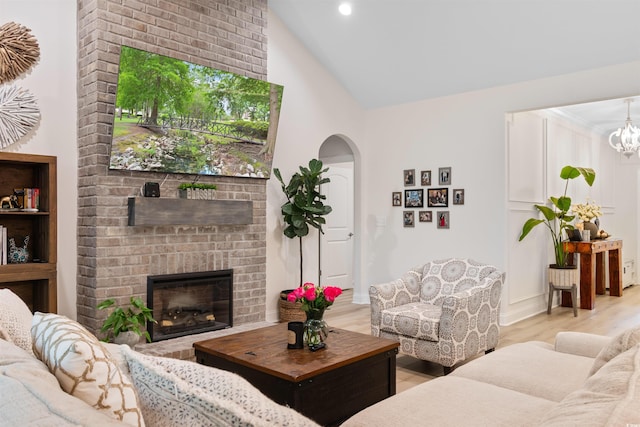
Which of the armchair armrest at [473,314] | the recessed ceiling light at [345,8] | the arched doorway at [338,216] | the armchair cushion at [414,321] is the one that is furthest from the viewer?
the arched doorway at [338,216]

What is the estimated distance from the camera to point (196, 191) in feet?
15.3

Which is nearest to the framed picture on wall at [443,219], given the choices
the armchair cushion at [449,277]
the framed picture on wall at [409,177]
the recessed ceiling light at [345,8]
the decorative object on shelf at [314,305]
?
the framed picture on wall at [409,177]

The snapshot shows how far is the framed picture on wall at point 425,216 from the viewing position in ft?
20.2

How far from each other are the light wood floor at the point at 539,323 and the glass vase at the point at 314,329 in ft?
3.75

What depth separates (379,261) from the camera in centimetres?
673

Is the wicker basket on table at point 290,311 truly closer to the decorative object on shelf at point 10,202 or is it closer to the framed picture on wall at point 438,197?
the framed picture on wall at point 438,197

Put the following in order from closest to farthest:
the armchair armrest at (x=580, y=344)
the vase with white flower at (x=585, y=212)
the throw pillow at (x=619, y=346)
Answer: the throw pillow at (x=619, y=346), the armchair armrest at (x=580, y=344), the vase with white flower at (x=585, y=212)

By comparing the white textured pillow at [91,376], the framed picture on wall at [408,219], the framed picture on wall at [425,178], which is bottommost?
the white textured pillow at [91,376]

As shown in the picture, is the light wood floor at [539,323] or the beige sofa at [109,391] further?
the light wood floor at [539,323]

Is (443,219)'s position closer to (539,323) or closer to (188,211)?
(539,323)

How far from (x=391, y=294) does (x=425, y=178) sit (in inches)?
96.1

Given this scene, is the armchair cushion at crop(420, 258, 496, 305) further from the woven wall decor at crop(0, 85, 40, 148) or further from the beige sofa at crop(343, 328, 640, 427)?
the woven wall decor at crop(0, 85, 40, 148)

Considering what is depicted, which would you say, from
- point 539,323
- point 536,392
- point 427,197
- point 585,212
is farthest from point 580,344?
point 585,212

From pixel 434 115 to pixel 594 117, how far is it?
9.61 ft
